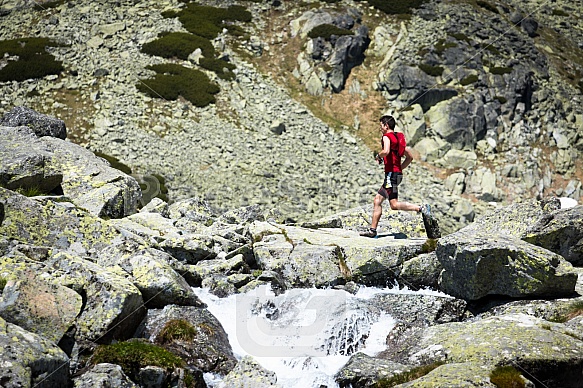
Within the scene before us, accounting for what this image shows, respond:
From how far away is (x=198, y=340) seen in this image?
463 inches

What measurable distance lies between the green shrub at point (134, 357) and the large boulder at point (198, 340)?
2.83 feet

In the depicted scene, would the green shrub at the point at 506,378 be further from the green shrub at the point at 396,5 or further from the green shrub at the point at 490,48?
the green shrub at the point at 396,5

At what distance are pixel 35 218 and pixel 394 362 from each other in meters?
9.53

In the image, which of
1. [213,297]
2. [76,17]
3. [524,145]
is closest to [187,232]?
[213,297]

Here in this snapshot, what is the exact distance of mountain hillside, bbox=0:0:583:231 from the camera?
43.6 meters

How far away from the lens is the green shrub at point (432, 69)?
5381 cm

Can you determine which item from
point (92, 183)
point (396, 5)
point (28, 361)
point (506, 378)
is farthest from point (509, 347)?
point (396, 5)

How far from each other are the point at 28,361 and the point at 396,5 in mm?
60154

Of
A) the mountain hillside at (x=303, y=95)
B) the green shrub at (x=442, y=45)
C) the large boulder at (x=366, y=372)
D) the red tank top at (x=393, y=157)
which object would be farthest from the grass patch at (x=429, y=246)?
the green shrub at (x=442, y=45)

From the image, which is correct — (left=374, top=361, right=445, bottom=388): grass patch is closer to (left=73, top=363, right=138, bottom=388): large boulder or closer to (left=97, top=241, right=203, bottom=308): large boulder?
(left=73, top=363, right=138, bottom=388): large boulder

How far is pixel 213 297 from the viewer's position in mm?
13977

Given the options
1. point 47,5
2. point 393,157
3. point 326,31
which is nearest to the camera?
point 393,157

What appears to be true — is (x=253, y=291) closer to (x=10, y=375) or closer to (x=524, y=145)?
(x=10, y=375)

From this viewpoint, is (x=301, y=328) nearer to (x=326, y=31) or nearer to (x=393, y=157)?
(x=393, y=157)
